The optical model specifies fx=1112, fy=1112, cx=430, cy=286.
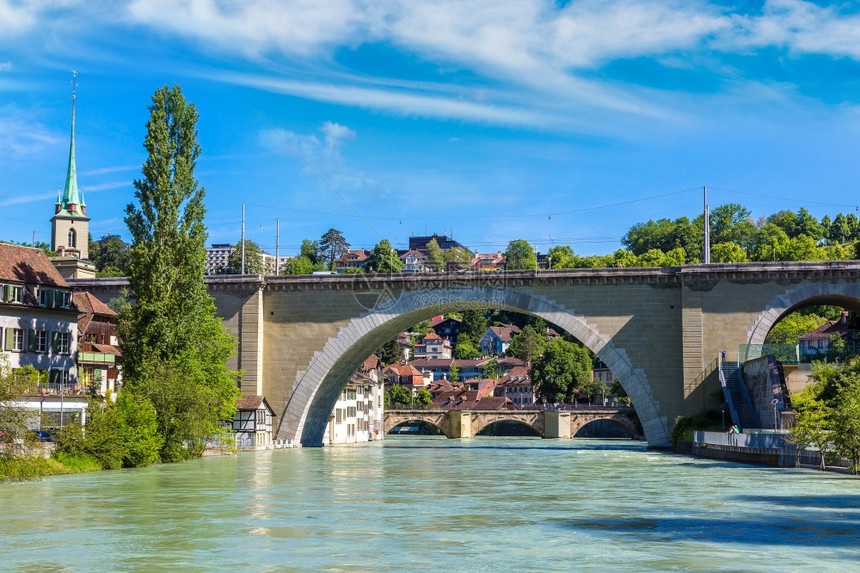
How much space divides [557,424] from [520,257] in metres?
74.5

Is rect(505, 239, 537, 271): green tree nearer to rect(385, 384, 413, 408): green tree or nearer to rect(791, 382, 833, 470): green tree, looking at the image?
rect(385, 384, 413, 408): green tree

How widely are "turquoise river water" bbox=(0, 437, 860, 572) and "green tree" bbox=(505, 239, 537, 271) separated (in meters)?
129

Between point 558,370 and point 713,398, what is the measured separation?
72.2 m

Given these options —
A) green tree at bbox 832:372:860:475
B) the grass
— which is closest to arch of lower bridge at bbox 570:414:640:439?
green tree at bbox 832:372:860:475

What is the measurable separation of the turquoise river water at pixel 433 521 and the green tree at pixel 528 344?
4928 inches

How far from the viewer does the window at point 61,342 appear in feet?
158

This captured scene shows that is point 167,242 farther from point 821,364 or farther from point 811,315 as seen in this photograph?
point 811,315

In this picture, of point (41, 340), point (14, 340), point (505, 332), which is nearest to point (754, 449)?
point (41, 340)

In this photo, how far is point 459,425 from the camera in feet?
349

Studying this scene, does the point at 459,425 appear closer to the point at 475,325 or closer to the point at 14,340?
the point at 14,340

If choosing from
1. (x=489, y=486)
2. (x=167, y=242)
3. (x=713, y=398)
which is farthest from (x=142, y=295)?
(x=713, y=398)

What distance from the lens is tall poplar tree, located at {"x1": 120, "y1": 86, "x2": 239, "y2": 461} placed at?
145 feet

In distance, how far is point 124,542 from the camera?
20.9 meters

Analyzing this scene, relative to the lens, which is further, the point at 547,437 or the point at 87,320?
the point at 547,437
